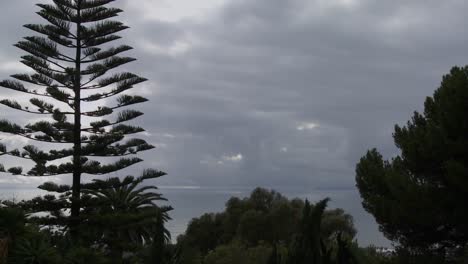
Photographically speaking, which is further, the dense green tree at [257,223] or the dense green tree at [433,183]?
the dense green tree at [257,223]

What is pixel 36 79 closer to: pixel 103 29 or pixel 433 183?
pixel 103 29

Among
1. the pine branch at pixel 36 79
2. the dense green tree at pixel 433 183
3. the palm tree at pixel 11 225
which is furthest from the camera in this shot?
the pine branch at pixel 36 79

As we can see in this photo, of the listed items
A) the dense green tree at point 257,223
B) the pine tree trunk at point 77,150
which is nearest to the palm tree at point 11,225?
the pine tree trunk at point 77,150

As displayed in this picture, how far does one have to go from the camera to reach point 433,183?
16.4m

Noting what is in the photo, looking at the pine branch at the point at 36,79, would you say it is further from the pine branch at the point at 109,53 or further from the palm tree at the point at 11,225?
the palm tree at the point at 11,225

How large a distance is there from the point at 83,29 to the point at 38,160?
16.1 feet

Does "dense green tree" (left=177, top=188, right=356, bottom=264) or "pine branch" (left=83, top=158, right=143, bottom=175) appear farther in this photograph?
"dense green tree" (left=177, top=188, right=356, bottom=264)

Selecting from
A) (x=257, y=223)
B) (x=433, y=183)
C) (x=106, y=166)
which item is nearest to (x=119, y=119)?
(x=106, y=166)

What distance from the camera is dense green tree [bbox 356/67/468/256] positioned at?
50.7ft

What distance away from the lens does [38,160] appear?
2080cm

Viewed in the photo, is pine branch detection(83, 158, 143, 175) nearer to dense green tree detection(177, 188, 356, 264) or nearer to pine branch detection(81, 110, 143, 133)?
pine branch detection(81, 110, 143, 133)

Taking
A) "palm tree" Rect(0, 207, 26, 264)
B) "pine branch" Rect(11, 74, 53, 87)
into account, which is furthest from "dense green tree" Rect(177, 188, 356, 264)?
"palm tree" Rect(0, 207, 26, 264)

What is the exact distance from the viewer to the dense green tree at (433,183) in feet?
50.7

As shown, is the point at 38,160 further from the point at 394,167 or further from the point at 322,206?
the point at 322,206
